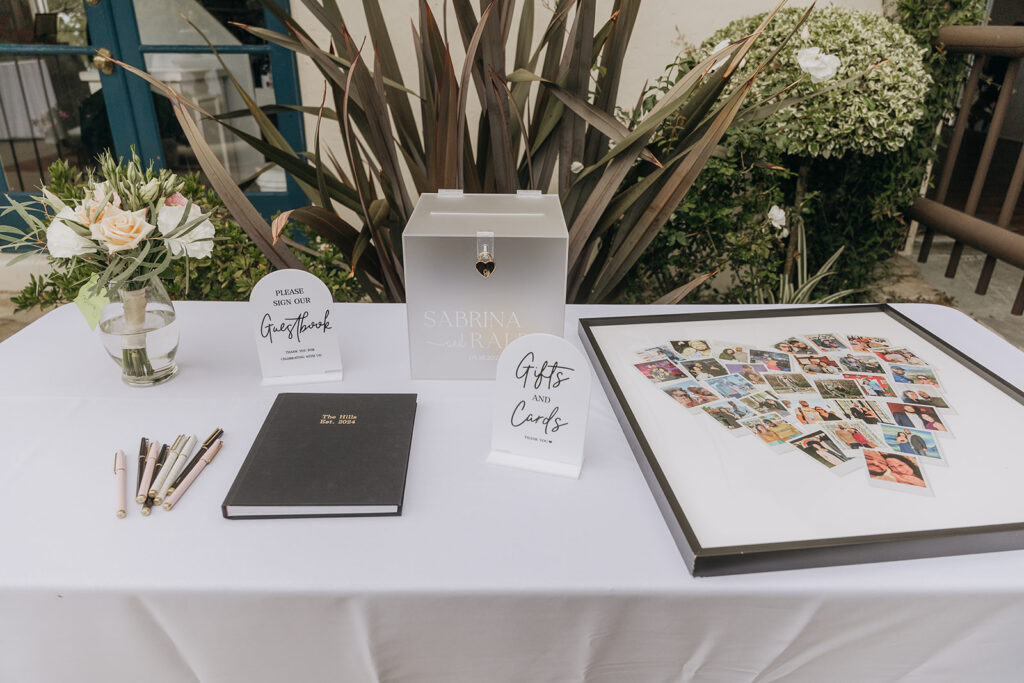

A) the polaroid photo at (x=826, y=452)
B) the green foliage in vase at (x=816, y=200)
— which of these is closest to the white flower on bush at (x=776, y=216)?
the green foliage in vase at (x=816, y=200)

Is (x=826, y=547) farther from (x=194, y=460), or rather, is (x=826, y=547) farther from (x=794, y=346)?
(x=194, y=460)

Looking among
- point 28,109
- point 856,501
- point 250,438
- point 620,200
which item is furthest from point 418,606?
point 28,109

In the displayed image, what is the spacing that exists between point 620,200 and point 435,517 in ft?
3.03

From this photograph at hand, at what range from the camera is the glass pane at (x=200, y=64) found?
2.47m

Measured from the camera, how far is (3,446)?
30.7 inches

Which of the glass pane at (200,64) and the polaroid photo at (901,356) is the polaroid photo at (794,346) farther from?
the glass pane at (200,64)

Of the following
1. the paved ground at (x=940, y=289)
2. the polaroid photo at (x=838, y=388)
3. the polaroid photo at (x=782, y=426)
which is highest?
the polaroid photo at (x=838, y=388)

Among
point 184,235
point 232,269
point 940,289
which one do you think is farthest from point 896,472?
point 940,289

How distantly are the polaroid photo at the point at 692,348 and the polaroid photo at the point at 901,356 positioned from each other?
0.26 meters

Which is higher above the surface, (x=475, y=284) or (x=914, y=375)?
(x=475, y=284)

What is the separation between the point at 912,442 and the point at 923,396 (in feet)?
0.42

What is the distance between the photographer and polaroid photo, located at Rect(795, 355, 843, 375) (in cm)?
92

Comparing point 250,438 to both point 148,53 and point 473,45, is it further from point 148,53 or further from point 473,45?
point 148,53

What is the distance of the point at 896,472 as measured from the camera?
28.3 inches
